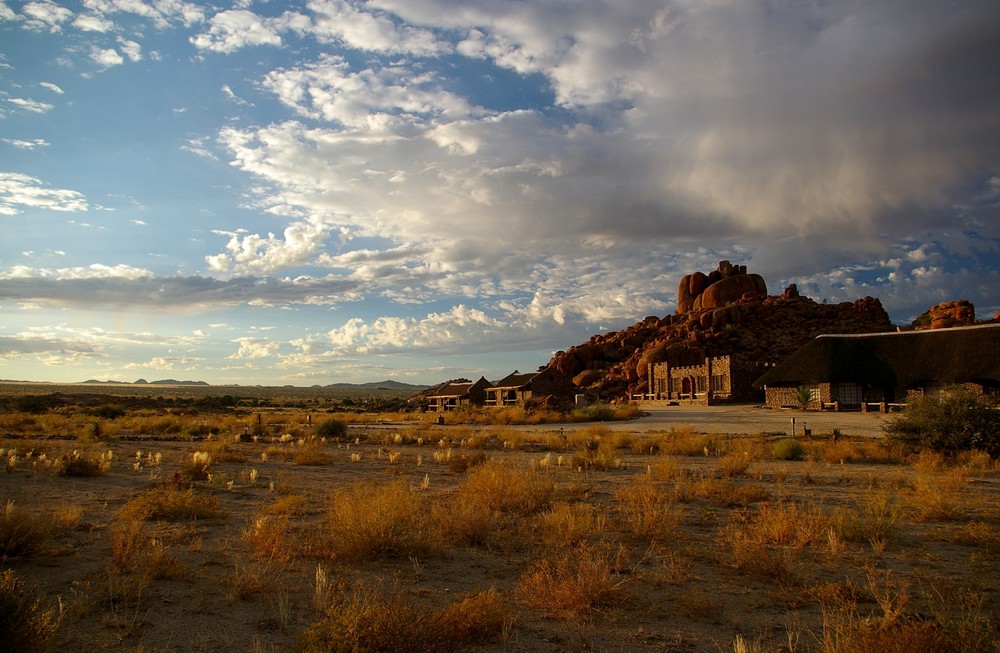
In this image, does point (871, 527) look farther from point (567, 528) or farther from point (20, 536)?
point (20, 536)

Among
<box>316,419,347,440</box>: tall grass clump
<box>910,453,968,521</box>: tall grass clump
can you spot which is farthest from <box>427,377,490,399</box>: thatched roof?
<box>910,453,968,521</box>: tall grass clump

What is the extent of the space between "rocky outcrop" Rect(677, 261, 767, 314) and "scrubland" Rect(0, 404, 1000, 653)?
249ft

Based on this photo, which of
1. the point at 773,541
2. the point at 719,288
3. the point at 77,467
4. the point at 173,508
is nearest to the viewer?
the point at 773,541

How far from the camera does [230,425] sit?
35469 millimetres

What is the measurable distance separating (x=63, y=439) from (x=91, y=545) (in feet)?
75.0

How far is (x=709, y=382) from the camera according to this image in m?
55.9

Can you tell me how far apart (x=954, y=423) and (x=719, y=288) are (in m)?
73.7

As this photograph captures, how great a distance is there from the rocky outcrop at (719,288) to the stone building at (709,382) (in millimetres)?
28059

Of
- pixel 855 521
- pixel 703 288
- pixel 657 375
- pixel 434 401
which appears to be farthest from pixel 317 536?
pixel 703 288

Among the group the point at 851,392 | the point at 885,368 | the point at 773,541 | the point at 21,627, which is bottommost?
the point at 773,541

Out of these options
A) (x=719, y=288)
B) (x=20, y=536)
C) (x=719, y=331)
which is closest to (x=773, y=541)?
(x=20, y=536)

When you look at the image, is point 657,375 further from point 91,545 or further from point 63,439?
point 91,545

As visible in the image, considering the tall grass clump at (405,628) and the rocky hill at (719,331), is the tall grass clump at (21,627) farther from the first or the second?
the rocky hill at (719,331)

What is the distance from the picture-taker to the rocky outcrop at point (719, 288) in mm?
86319
